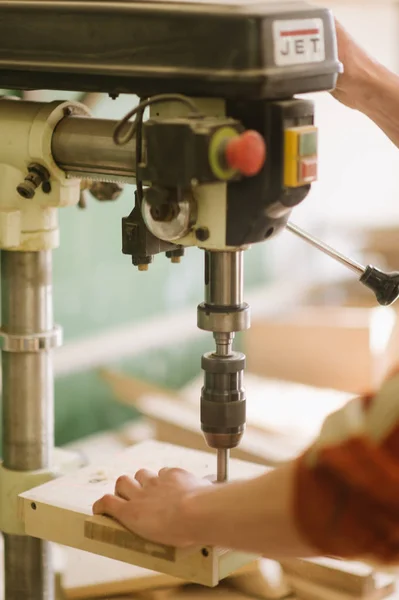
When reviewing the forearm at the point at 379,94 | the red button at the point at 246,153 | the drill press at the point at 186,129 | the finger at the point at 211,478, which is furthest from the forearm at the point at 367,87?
the finger at the point at 211,478

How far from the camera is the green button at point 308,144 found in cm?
80

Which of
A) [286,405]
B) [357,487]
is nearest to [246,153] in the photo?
[357,487]

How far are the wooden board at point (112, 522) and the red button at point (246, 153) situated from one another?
13.4 inches

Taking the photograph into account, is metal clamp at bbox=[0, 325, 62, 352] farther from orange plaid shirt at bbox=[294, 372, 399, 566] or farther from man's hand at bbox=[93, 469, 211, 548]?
orange plaid shirt at bbox=[294, 372, 399, 566]

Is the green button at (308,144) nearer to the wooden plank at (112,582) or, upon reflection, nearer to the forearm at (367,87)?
the forearm at (367,87)

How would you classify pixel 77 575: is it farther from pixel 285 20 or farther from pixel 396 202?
pixel 396 202

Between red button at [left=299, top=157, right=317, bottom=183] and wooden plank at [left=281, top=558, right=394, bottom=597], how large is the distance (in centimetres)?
43

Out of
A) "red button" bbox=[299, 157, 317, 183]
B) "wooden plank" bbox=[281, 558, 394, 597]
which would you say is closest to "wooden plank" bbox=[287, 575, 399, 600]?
"wooden plank" bbox=[281, 558, 394, 597]

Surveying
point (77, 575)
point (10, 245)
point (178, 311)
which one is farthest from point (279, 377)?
point (10, 245)

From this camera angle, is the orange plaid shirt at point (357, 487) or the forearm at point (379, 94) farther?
the forearm at point (379, 94)

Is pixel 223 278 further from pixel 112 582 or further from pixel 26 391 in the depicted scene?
pixel 112 582

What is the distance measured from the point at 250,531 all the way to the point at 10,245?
15.9 inches

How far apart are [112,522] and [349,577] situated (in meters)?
0.27

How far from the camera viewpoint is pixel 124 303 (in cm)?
204
